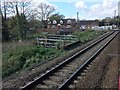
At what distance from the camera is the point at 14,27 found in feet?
111

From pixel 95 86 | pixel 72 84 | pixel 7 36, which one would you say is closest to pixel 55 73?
pixel 72 84

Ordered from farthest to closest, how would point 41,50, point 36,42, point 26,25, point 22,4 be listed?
point 22,4 → point 26,25 → point 36,42 → point 41,50

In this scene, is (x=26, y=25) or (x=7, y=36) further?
(x=26, y=25)

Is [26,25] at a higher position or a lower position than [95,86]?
higher

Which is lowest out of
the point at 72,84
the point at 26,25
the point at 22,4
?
the point at 72,84

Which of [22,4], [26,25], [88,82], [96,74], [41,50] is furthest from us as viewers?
[22,4]

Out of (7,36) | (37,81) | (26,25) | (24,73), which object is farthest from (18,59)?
(26,25)

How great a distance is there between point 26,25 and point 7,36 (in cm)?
446

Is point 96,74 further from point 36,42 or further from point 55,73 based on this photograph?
point 36,42

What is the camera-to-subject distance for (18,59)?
1426 cm

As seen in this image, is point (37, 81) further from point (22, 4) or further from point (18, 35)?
point (22, 4)

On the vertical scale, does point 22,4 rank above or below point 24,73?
above

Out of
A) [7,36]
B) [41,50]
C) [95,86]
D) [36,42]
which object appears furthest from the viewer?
[7,36]

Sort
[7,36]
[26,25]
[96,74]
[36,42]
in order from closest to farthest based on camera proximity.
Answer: [96,74], [36,42], [7,36], [26,25]
